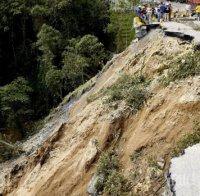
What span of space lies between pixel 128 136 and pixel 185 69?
9.90 ft

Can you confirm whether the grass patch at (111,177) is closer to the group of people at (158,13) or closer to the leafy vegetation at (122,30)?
the group of people at (158,13)

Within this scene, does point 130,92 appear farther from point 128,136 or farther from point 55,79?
point 55,79

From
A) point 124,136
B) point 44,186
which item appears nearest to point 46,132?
point 44,186

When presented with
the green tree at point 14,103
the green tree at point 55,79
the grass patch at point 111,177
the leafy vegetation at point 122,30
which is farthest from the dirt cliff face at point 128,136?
the leafy vegetation at point 122,30

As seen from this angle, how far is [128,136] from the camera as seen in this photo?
17734 millimetres

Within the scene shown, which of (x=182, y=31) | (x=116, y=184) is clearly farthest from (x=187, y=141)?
(x=182, y=31)

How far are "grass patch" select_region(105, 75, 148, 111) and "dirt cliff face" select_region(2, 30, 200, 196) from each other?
0.26 metres

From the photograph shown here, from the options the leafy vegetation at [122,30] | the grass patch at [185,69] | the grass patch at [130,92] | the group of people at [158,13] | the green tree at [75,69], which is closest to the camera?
the grass patch at [185,69]

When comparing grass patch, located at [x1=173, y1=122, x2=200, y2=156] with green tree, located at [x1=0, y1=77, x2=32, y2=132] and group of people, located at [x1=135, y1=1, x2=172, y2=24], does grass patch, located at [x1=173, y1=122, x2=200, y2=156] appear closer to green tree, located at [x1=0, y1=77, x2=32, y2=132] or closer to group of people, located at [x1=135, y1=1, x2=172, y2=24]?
group of people, located at [x1=135, y1=1, x2=172, y2=24]

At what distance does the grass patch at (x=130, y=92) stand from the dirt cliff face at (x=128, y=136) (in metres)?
0.26

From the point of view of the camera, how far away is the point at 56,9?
44719mm

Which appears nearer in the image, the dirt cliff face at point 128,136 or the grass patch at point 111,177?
the grass patch at point 111,177

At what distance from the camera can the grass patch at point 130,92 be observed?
18516 mm

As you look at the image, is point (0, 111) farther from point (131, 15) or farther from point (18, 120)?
point (131, 15)
